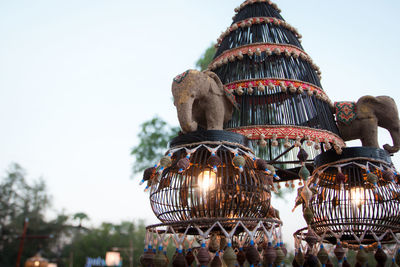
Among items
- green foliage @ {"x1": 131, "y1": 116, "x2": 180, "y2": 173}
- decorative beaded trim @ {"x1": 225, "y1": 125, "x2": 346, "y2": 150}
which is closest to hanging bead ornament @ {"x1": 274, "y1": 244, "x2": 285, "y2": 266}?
decorative beaded trim @ {"x1": 225, "y1": 125, "x2": 346, "y2": 150}

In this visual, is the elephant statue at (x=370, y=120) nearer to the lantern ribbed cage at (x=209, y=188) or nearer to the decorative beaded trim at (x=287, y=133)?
the decorative beaded trim at (x=287, y=133)

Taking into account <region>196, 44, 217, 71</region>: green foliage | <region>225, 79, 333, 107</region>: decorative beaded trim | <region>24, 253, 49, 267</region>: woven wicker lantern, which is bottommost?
<region>24, 253, 49, 267</region>: woven wicker lantern

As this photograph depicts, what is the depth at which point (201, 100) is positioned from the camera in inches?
125

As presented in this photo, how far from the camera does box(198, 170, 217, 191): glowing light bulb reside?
102 inches

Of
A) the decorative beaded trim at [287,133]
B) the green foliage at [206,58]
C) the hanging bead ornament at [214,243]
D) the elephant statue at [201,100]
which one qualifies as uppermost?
the green foliage at [206,58]

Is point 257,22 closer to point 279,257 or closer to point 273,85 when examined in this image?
point 273,85

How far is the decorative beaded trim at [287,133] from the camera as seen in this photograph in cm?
340

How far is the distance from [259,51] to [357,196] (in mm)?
1787

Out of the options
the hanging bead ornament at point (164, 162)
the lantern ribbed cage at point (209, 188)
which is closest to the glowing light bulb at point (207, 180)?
the lantern ribbed cage at point (209, 188)

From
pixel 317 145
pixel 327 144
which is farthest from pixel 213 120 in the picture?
pixel 327 144

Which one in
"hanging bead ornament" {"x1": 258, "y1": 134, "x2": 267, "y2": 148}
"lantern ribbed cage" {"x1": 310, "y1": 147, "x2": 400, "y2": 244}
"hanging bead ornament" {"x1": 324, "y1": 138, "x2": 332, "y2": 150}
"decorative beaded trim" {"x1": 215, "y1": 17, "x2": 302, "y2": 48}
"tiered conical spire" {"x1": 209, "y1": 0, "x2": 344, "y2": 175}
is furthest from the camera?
"decorative beaded trim" {"x1": 215, "y1": 17, "x2": 302, "y2": 48}

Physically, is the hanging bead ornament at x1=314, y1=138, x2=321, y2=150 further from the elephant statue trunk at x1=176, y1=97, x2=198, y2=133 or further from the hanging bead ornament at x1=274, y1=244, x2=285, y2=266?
the hanging bead ornament at x1=274, y1=244, x2=285, y2=266

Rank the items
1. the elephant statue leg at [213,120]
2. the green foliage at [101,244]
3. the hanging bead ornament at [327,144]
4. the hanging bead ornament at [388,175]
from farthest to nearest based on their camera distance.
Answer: the green foliage at [101,244], the hanging bead ornament at [327,144], the elephant statue leg at [213,120], the hanging bead ornament at [388,175]

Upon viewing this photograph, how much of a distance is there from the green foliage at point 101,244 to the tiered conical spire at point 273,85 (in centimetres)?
2351
